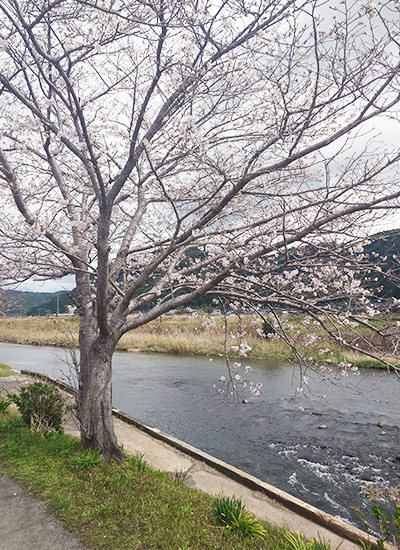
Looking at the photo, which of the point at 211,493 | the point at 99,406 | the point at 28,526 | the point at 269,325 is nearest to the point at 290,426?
the point at 211,493

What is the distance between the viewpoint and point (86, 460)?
191 inches

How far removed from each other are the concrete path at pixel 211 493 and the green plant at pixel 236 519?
0.72 ft

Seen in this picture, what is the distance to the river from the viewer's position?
655 cm

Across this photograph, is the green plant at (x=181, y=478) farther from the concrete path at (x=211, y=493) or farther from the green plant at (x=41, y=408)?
the green plant at (x=41, y=408)

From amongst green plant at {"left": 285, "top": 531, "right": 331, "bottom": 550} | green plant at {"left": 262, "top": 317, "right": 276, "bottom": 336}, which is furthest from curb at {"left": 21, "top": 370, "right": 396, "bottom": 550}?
green plant at {"left": 262, "top": 317, "right": 276, "bottom": 336}

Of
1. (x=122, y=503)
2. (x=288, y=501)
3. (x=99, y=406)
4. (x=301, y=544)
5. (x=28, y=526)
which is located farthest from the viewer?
(x=99, y=406)

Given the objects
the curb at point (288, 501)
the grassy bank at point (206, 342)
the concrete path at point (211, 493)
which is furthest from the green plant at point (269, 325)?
the curb at point (288, 501)

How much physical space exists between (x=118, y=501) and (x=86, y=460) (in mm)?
942

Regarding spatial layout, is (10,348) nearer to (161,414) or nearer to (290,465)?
(161,414)

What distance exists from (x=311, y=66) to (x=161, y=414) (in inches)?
365

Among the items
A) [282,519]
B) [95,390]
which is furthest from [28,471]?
[282,519]

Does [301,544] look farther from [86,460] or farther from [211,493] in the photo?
[86,460]

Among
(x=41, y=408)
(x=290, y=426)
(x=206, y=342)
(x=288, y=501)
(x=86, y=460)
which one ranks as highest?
(x=41, y=408)

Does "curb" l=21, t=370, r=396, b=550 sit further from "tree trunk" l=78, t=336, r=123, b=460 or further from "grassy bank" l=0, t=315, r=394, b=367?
"grassy bank" l=0, t=315, r=394, b=367
